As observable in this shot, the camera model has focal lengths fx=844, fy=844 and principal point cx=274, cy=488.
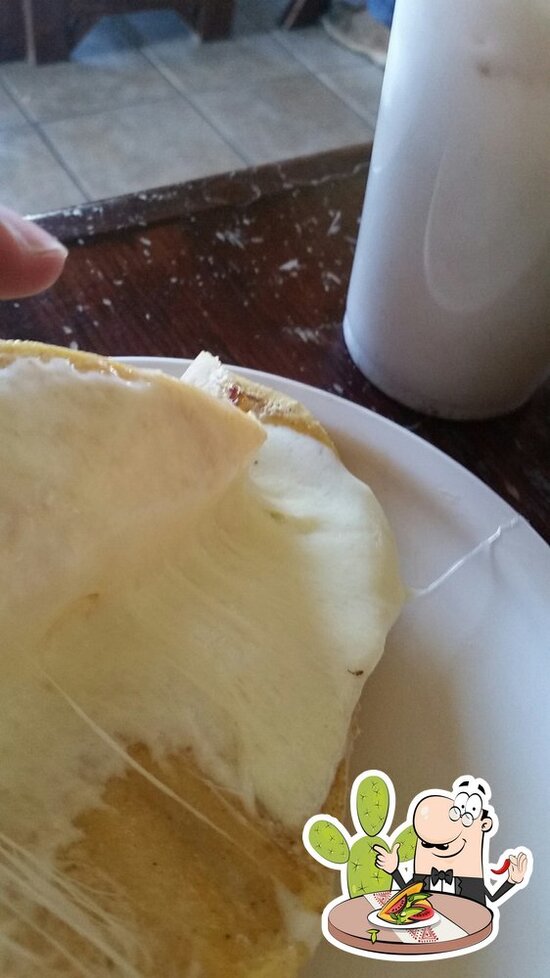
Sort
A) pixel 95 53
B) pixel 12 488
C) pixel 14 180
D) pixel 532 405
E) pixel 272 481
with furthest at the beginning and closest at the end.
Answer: pixel 95 53, pixel 14 180, pixel 532 405, pixel 272 481, pixel 12 488

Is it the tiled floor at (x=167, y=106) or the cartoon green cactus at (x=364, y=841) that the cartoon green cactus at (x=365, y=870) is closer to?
the cartoon green cactus at (x=364, y=841)

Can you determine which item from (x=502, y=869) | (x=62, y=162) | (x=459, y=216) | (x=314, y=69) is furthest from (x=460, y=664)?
(x=314, y=69)

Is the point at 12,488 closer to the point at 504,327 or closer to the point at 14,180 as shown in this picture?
the point at 504,327

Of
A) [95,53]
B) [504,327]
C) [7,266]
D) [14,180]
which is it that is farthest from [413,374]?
[95,53]

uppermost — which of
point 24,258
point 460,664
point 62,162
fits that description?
point 24,258

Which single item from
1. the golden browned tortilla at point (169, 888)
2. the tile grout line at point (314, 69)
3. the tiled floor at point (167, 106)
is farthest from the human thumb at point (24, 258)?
the tile grout line at point (314, 69)

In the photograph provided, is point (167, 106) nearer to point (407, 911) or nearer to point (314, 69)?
point (314, 69)

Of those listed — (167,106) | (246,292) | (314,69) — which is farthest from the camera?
(314,69)
